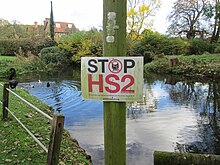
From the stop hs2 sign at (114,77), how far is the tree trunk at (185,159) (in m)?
2.15

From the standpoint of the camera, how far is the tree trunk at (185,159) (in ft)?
10.5

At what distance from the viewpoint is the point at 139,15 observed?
78.4 ft

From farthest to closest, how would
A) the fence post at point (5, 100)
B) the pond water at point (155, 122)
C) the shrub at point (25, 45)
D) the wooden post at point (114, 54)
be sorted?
the shrub at point (25, 45) → the pond water at point (155, 122) → the fence post at point (5, 100) → the wooden post at point (114, 54)

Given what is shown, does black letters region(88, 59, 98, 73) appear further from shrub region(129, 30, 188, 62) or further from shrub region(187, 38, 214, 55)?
shrub region(187, 38, 214, 55)

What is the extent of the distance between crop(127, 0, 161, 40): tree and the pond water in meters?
14.4

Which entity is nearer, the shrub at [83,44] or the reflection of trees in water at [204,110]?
the reflection of trees in water at [204,110]

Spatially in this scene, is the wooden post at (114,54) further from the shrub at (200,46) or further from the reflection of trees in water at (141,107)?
the shrub at (200,46)

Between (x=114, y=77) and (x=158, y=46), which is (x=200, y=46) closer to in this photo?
(x=158, y=46)

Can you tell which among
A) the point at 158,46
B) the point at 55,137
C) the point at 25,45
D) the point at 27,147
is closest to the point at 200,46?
the point at 158,46

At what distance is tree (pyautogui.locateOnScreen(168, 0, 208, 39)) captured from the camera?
23125 millimetres

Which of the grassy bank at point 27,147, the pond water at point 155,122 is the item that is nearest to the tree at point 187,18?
the pond water at point 155,122

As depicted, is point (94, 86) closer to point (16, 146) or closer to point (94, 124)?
point (16, 146)

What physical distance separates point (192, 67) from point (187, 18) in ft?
32.4

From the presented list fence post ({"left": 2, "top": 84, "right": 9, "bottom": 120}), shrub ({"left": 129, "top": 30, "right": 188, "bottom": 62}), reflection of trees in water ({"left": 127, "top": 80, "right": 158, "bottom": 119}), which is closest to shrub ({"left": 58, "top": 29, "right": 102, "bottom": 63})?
shrub ({"left": 129, "top": 30, "right": 188, "bottom": 62})
